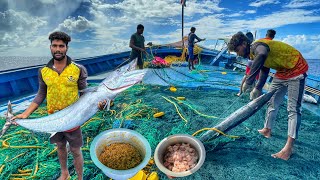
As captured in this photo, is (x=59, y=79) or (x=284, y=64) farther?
(x=284, y=64)

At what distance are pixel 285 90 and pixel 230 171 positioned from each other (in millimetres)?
1660

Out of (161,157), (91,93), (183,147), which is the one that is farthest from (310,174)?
(91,93)

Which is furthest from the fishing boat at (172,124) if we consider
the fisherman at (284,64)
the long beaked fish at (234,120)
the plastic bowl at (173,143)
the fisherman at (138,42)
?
the fisherman at (138,42)

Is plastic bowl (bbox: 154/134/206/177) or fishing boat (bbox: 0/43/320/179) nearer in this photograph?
plastic bowl (bbox: 154/134/206/177)

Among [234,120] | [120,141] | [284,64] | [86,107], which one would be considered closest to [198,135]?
[234,120]

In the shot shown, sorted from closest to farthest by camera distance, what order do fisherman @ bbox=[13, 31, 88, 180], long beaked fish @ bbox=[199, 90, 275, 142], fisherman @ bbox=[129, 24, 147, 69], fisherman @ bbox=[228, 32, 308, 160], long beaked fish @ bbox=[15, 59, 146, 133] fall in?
1. long beaked fish @ bbox=[15, 59, 146, 133]
2. fisherman @ bbox=[13, 31, 88, 180]
3. fisherman @ bbox=[228, 32, 308, 160]
4. long beaked fish @ bbox=[199, 90, 275, 142]
5. fisherman @ bbox=[129, 24, 147, 69]

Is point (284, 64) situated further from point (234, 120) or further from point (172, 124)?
point (172, 124)

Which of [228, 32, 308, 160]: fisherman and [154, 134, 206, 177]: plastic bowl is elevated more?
[228, 32, 308, 160]: fisherman

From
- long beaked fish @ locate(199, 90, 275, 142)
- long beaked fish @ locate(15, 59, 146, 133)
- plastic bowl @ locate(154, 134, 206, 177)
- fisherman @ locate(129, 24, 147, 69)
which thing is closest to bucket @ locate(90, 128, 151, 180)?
plastic bowl @ locate(154, 134, 206, 177)

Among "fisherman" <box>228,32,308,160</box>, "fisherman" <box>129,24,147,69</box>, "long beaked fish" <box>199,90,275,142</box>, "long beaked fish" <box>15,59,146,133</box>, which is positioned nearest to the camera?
"long beaked fish" <box>15,59,146,133</box>

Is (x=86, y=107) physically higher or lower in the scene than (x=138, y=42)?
lower

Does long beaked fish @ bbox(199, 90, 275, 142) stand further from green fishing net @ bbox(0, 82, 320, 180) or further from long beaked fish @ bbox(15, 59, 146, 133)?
long beaked fish @ bbox(15, 59, 146, 133)

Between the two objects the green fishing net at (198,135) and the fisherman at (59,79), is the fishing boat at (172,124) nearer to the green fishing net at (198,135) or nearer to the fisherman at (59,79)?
the green fishing net at (198,135)

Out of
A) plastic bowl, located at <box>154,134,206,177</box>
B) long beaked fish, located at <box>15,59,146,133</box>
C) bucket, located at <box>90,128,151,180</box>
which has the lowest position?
plastic bowl, located at <box>154,134,206,177</box>
